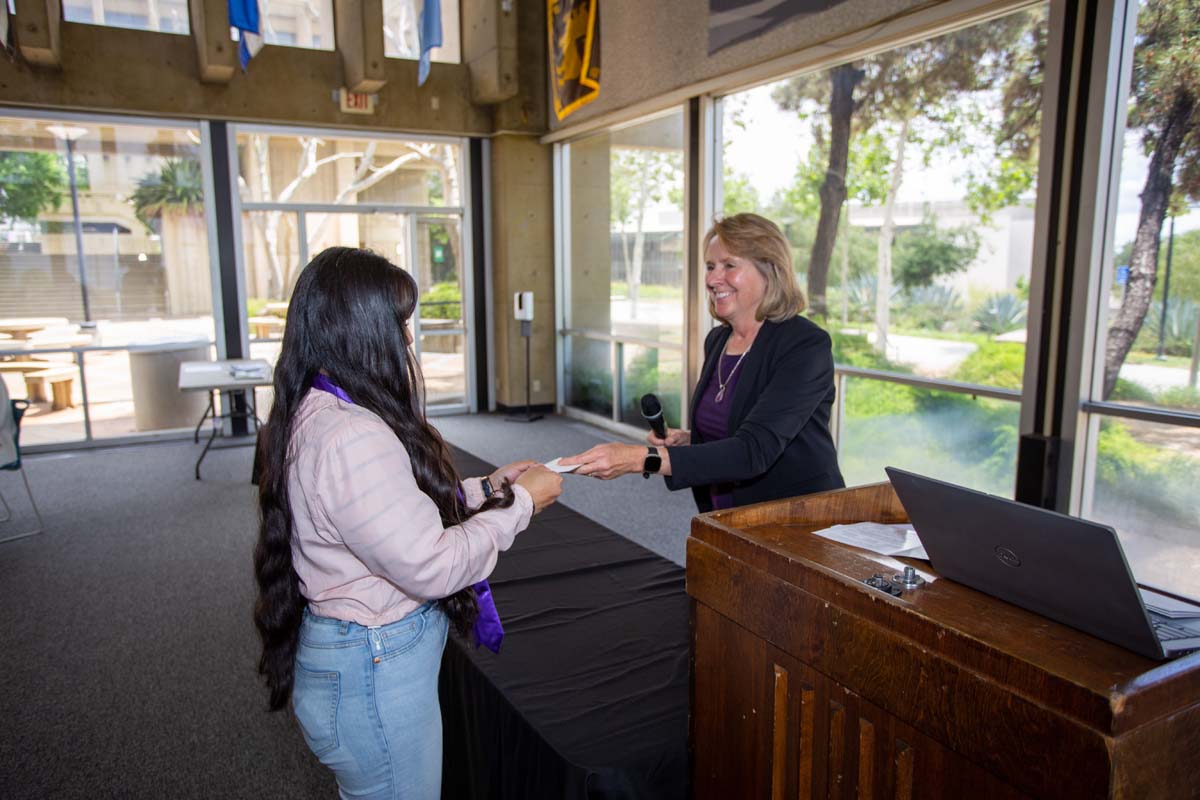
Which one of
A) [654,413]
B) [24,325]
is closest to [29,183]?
[24,325]

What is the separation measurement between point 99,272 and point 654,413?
6.97 metres

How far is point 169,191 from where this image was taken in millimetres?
7469

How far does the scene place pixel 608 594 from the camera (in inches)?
93.5

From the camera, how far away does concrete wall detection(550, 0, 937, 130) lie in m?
4.63

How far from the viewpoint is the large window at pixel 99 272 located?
7.08 metres

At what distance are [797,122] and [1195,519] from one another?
3.33 meters

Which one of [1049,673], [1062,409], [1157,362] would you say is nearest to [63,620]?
[1049,673]

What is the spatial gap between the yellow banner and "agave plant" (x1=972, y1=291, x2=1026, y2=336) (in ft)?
13.9

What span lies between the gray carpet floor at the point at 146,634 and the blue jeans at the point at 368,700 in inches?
49.0

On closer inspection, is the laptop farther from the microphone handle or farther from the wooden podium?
the microphone handle

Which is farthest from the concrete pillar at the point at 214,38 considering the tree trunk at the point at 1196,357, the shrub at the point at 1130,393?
the tree trunk at the point at 1196,357

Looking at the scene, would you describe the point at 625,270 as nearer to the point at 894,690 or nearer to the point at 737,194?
the point at 737,194

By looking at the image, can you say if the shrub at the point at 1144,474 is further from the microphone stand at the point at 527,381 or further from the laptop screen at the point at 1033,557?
the microphone stand at the point at 527,381

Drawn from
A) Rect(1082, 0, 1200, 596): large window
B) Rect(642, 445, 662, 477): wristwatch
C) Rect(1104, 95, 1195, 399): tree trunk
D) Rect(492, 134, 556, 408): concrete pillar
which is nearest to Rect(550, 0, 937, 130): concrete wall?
Rect(492, 134, 556, 408): concrete pillar
